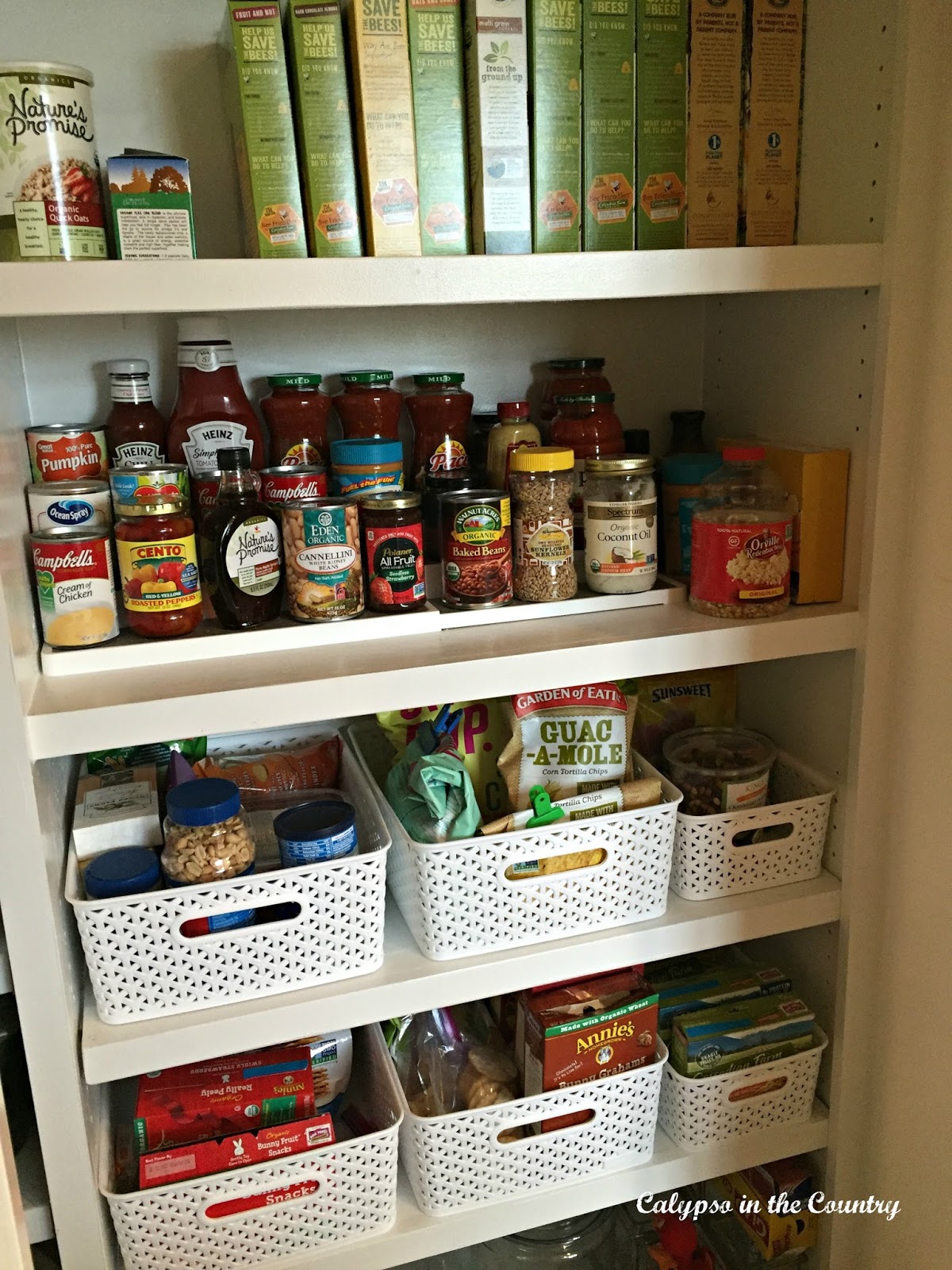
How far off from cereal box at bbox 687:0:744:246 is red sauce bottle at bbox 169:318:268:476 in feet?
1.70

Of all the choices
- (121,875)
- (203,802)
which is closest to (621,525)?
(203,802)

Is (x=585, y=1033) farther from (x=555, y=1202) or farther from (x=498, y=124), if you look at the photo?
(x=498, y=124)

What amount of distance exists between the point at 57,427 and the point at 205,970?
58 centimetres

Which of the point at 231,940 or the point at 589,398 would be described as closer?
the point at 231,940

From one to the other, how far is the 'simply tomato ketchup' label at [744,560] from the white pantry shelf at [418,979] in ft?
1.21

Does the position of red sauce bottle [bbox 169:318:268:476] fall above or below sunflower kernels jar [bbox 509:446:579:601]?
above

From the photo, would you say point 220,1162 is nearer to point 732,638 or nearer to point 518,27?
point 732,638

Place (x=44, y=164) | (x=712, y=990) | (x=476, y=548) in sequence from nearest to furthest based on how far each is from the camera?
(x=44, y=164)
(x=476, y=548)
(x=712, y=990)

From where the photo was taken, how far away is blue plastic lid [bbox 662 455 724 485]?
1235 millimetres

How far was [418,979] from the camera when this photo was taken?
3.52 feet

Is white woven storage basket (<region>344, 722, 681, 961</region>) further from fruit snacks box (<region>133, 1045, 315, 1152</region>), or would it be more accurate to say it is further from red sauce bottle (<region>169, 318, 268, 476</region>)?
red sauce bottle (<region>169, 318, 268, 476</region>)

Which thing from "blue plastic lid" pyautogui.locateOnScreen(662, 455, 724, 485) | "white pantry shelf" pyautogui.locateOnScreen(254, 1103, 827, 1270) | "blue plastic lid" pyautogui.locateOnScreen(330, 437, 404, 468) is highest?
"blue plastic lid" pyautogui.locateOnScreen(330, 437, 404, 468)

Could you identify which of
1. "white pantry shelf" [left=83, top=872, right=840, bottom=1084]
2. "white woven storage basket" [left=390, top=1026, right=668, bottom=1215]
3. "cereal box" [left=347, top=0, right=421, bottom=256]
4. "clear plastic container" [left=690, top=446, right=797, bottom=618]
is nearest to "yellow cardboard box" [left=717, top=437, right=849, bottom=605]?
"clear plastic container" [left=690, top=446, right=797, bottom=618]

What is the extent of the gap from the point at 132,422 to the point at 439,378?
0.34m
